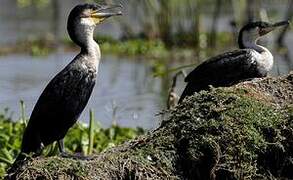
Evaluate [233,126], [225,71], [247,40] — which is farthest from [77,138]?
[233,126]

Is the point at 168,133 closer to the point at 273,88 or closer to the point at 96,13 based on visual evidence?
the point at 273,88

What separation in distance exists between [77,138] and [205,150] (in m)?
3.57

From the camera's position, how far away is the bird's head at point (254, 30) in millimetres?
8906

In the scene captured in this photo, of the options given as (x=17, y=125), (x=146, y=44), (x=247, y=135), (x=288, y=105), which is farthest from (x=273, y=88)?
(x=146, y=44)

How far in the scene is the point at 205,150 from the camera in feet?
20.1

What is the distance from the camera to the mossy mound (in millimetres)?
5984

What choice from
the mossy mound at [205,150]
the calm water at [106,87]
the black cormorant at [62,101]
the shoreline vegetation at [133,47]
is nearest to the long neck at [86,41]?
the black cormorant at [62,101]

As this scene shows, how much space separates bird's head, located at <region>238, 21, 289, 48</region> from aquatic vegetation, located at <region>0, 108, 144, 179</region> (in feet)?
5.22

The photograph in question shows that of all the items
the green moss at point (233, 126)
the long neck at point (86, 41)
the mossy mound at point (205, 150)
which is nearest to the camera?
the mossy mound at point (205, 150)

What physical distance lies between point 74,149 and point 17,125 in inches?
33.2

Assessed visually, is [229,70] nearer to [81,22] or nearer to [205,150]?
[81,22]

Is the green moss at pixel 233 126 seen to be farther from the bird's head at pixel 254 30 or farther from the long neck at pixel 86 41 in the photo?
the bird's head at pixel 254 30

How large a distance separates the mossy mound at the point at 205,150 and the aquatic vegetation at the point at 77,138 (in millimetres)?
2072

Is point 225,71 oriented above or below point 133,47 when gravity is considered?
above
